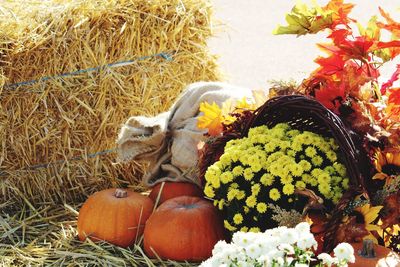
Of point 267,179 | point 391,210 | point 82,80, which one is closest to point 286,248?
point 391,210

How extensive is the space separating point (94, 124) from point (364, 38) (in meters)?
1.58

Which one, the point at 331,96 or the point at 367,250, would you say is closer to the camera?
the point at 367,250

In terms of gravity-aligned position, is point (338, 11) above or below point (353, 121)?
above

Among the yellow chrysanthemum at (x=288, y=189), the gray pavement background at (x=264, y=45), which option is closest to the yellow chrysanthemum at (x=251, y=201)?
the yellow chrysanthemum at (x=288, y=189)

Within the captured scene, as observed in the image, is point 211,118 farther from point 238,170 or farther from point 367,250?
point 367,250

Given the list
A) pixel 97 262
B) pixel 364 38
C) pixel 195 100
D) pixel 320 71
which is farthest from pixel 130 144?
pixel 364 38

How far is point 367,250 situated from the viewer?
1947 mm

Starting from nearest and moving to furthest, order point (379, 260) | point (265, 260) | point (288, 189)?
point (265, 260) < point (379, 260) < point (288, 189)

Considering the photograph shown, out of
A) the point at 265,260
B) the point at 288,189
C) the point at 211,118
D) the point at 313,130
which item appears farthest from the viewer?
the point at 211,118

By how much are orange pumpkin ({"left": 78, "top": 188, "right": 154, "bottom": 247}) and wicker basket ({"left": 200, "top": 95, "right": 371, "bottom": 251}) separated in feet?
1.01

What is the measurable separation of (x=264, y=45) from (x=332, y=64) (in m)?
4.08

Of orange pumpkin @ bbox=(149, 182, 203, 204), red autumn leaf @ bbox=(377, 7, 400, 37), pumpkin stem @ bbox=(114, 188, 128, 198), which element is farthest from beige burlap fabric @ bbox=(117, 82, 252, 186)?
red autumn leaf @ bbox=(377, 7, 400, 37)

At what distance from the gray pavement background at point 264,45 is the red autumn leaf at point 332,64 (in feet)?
9.22

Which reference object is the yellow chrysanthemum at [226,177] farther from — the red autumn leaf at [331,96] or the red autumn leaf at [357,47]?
the red autumn leaf at [357,47]
